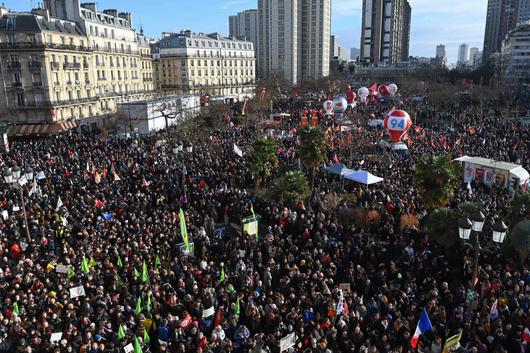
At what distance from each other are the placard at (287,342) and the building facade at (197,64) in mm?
72736

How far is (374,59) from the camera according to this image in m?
161

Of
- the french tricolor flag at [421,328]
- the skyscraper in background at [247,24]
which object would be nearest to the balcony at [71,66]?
the french tricolor flag at [421,328]

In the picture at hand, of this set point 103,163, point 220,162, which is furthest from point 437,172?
point 103,163

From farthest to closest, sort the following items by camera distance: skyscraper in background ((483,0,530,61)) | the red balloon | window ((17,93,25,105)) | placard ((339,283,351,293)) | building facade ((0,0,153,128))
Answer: skyscraper in background ((483,0,530,61)), window ((17,93,25,105)), building facade ((0,0,153,128)), the red balloon, placard ((339,283,351,293))

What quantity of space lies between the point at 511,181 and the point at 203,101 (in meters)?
44.0

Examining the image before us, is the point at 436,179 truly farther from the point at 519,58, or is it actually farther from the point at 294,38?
the point at 294,38

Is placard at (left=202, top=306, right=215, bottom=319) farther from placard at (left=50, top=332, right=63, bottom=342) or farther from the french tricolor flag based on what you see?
the french tricolor flag

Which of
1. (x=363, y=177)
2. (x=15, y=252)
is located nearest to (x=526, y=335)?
(x=363, y=177)

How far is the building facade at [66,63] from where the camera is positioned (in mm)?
46875

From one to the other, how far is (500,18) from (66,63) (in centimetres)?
16427

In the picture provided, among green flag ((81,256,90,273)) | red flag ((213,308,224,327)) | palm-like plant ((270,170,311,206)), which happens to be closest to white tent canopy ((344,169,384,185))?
palm-like plant ((270,170,311,206))

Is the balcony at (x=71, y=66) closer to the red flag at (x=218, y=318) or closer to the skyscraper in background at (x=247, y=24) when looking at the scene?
the red flag at (x=218, y=318)

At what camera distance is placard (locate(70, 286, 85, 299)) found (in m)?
12.8

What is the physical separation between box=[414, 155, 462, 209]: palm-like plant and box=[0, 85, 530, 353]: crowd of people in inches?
49.0
